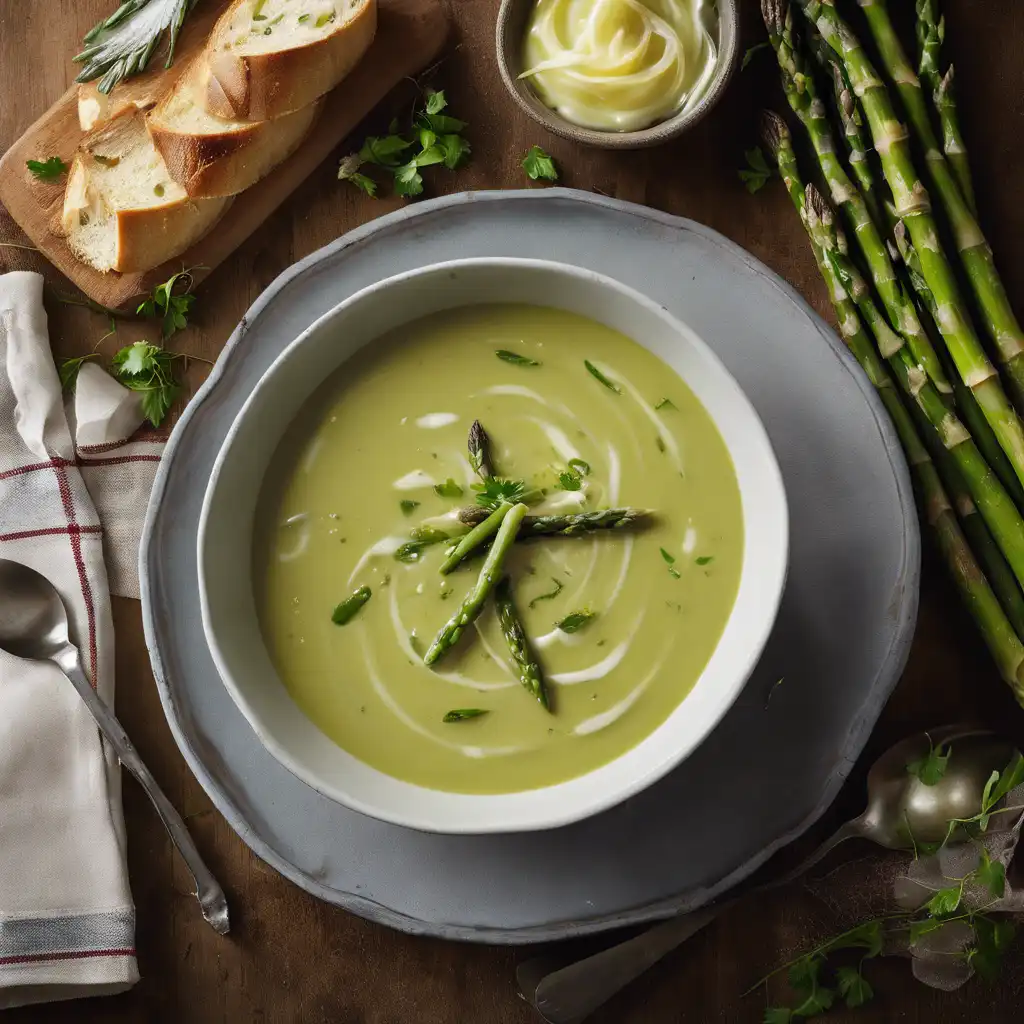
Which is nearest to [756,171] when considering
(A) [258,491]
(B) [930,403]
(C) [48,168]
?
(B) [930,403]

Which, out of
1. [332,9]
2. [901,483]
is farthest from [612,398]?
[332,9]

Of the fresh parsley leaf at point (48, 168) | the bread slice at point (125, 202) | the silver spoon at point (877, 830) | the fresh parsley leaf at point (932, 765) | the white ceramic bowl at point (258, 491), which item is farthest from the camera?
the fresh parsley leaf at point (48, 168)

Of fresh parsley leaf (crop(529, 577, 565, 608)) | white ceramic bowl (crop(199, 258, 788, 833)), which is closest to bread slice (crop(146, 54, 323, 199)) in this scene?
white ceramic bowl (crop(199, 258, 788, 833))

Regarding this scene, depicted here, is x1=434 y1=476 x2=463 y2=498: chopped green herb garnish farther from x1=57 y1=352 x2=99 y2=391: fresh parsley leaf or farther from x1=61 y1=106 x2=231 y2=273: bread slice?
x1=57 y1=352 x2=99 y2=391: fresh parsley leaf

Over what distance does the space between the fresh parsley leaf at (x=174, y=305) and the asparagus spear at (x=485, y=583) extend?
49.6 inches

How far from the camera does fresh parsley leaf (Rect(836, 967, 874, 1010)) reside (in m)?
2.75

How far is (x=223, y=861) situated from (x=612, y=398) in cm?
169

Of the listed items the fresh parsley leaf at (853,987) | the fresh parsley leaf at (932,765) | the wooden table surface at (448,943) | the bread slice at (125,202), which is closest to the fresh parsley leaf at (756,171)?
the wooden table surface at (448,943)

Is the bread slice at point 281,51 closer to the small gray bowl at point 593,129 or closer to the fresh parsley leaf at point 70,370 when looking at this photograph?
the small gray bowl at point 593,129

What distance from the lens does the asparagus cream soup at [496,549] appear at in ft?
7.77

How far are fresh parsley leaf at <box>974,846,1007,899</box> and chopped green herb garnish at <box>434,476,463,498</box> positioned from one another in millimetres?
1480

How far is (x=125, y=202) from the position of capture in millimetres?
2998

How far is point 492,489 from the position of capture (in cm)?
238

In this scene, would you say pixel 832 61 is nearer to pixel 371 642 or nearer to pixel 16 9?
pixel 371 642
